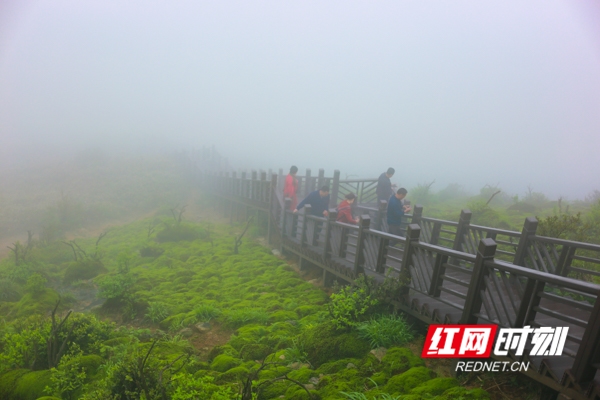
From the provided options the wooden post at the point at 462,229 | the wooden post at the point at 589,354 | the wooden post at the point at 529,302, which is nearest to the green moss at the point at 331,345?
the wooden post at the point at 529,302

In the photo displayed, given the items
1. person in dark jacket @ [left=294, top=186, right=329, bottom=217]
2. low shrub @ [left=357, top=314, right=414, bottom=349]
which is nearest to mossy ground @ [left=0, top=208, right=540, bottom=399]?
low shrub @ [left=357, top=314, right=414, bottom=349]

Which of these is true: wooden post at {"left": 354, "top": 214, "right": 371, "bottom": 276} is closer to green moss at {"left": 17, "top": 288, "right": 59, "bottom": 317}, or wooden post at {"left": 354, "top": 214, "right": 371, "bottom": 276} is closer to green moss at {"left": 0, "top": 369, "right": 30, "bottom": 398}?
green moss at {"left": 0, "top": 369, "right": 30, "bottom": 398}

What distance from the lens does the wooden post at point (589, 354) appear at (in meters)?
2.71

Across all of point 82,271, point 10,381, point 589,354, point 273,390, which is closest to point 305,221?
point 273,390

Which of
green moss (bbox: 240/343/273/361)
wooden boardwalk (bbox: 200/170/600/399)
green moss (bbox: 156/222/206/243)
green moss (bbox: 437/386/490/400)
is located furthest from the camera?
green moss (bbox: 156/222/206/243)

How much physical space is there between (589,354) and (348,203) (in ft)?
18.9

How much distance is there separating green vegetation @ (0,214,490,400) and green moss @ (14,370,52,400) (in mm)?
14

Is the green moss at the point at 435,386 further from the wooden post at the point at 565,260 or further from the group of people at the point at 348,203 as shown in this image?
the group of people at the point at 348,203

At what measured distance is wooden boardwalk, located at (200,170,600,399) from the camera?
2924mm

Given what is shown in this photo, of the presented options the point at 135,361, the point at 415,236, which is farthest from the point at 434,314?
the point at 135,361

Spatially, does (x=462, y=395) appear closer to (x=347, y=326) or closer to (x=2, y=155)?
(x=347, y=326)

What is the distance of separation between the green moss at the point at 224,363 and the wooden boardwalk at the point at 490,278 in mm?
2913

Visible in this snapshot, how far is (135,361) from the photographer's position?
10.8 ft

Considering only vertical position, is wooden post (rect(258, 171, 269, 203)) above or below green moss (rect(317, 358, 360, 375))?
above
